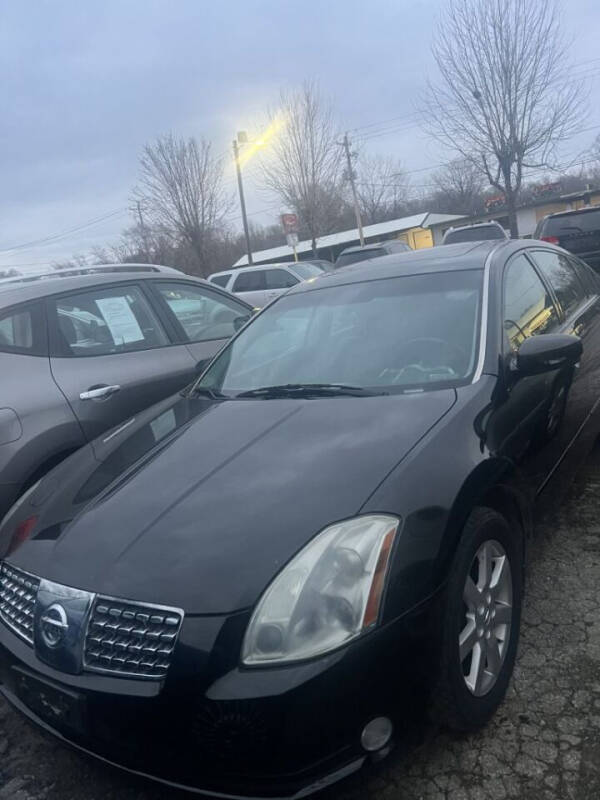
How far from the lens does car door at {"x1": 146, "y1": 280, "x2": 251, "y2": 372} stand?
474 centimetres

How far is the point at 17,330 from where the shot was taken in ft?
12.5

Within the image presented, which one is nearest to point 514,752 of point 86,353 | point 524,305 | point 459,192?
point 524,305

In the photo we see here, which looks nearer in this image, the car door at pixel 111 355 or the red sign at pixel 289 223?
the car door at pixel 111 355

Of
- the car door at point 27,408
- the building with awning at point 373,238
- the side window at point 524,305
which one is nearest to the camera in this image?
the side window at point 524,305

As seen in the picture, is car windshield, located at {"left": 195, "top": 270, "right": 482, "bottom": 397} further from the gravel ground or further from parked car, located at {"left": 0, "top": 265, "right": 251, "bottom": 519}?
the gravel ground

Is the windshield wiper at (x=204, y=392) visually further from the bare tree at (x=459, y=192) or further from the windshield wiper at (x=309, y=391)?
the bare tree at (x=459, y=192)

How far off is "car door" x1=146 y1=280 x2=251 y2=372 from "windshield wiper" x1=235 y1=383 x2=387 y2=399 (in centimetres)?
164

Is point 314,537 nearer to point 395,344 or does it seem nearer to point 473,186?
point 395,344

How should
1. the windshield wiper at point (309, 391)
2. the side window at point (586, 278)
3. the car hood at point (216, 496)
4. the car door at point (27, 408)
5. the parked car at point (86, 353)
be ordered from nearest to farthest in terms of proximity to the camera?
the car hood at point (216, 496)
the windshield wiper at point (309, 391)
the car door at point (27, 408)
the parked car at point (86, 353)
the side window at point (586, 278)

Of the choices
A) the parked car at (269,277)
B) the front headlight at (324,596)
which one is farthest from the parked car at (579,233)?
the front headlight at (324,596)

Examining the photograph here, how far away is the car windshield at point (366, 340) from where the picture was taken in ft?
9.34

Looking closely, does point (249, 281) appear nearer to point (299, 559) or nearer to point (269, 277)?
point (269, 277)

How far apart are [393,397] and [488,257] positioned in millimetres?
1115

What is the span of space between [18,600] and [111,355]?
2.26 meters
